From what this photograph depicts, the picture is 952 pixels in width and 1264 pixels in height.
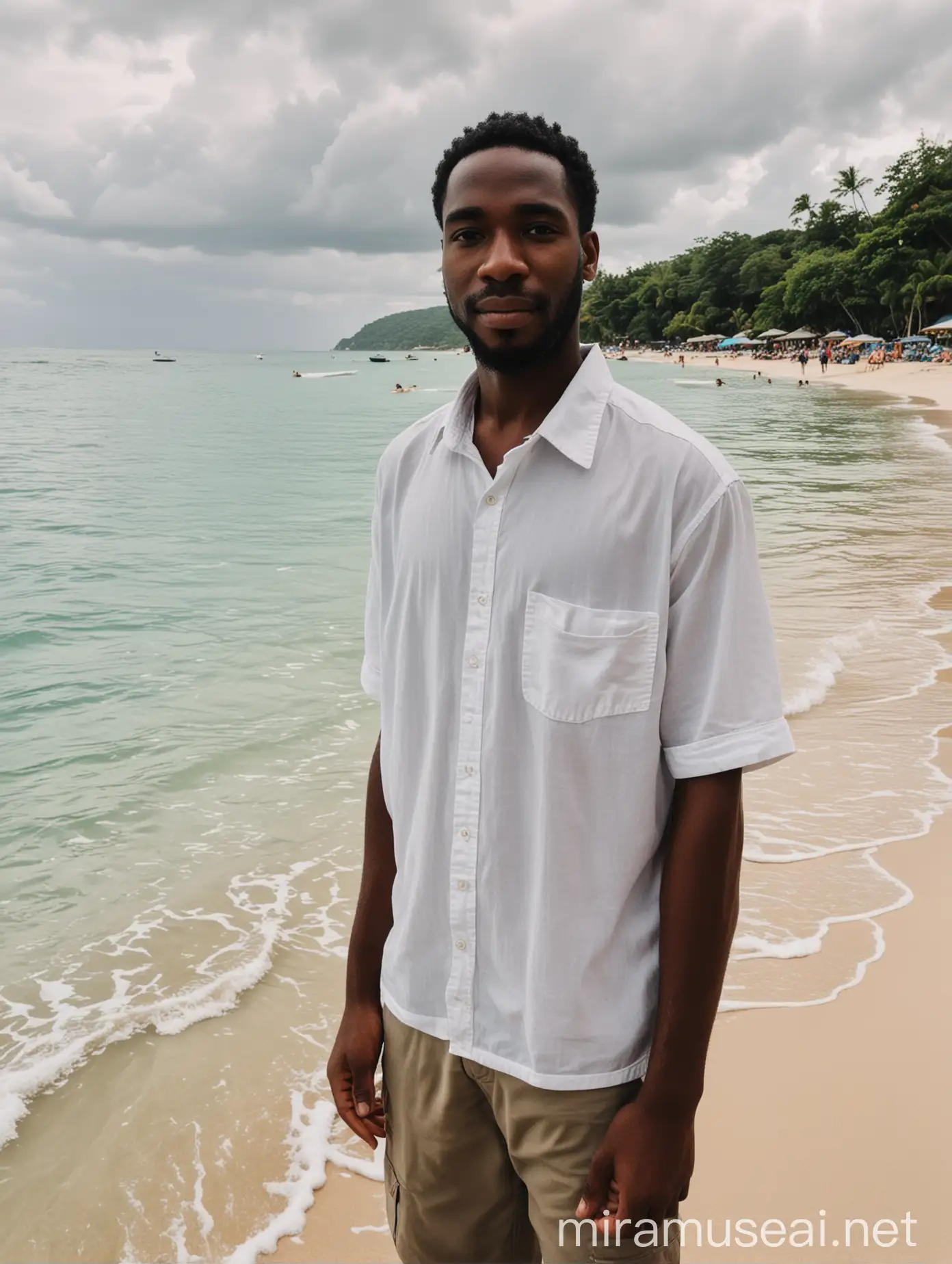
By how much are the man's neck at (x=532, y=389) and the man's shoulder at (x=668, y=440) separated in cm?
12

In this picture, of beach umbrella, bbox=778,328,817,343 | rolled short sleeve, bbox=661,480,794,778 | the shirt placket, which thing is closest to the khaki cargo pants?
the shirt placket

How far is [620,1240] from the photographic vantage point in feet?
4.56

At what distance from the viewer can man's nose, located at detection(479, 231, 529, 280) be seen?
1434 mm

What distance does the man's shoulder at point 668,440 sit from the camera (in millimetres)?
1305

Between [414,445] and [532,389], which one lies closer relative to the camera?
[532,389]

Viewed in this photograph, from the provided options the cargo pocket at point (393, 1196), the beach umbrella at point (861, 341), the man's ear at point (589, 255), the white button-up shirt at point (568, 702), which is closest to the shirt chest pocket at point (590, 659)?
the white button-up shirt at point (568, 702)

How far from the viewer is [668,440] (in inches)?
52.4

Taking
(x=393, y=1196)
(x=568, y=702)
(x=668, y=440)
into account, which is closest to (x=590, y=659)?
(x=568, y=702)

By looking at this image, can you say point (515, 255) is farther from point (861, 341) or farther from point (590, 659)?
point (861, 341)

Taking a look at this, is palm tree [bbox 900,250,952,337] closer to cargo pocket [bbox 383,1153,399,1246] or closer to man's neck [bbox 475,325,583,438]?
man's neck [bbox 475,325,583,438]

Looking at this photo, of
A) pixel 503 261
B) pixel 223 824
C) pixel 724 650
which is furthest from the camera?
pixel 223 824

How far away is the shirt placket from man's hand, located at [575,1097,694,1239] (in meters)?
0.24

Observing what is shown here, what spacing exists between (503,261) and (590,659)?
585 mm

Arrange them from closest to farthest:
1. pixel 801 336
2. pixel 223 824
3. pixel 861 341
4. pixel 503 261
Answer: pixel 503 261 → pixel 223 824 → pixel 861 341 → pixel 801 336
